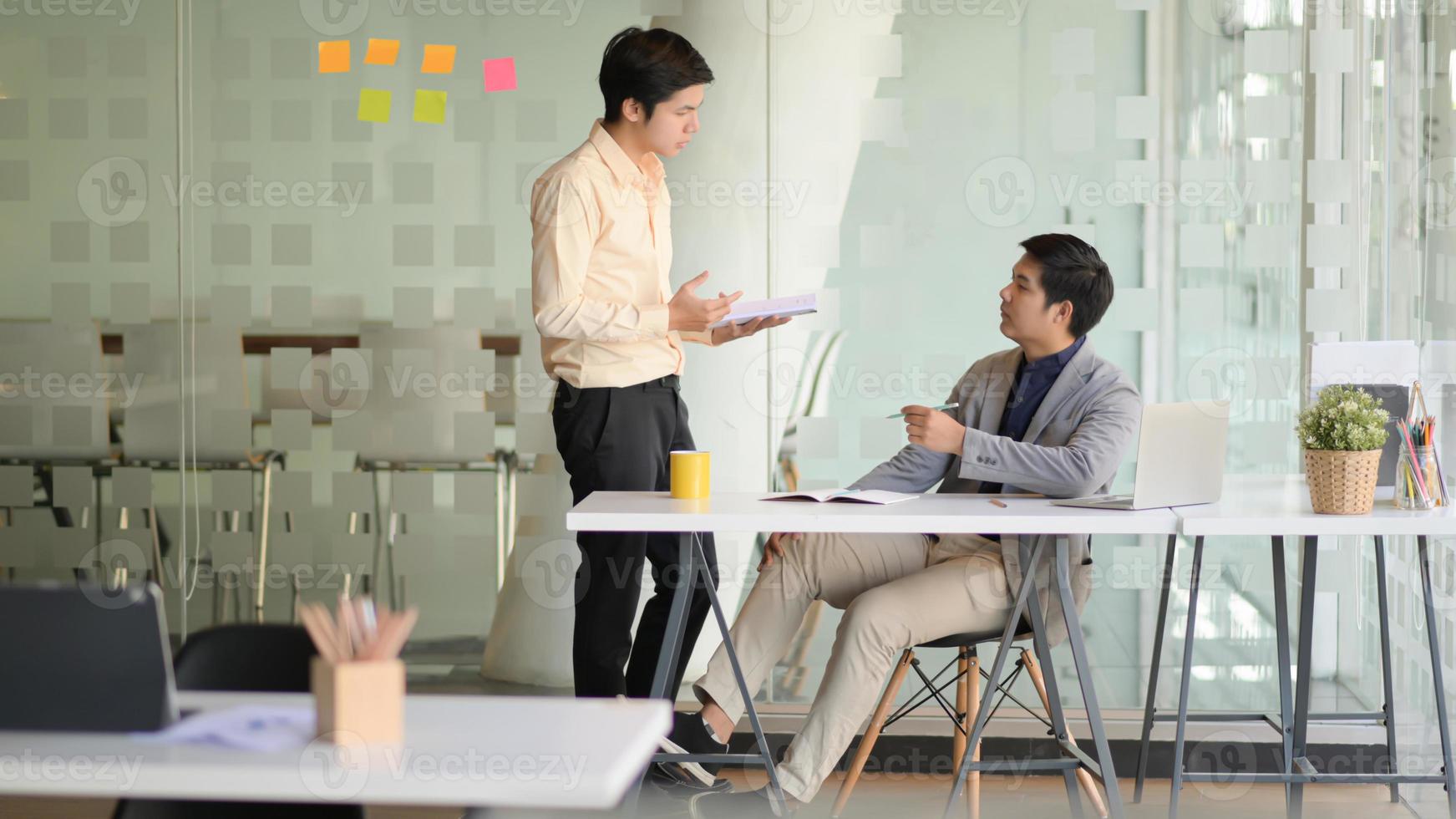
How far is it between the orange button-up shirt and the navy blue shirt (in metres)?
0.76

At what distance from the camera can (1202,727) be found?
3398mm

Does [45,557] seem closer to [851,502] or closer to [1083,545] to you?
[851,502]

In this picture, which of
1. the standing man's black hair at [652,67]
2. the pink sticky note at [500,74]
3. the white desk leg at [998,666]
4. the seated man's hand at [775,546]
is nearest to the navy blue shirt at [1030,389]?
the white desk leg at [998,666]

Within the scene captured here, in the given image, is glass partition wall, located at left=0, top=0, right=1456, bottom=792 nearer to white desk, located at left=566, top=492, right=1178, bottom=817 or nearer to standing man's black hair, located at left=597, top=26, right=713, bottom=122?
A: standing man's black hair, located at left=597, top=26, right=713, bottom=122

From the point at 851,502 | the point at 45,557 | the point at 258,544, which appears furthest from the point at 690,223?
the point at 45,557

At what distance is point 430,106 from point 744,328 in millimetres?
1212

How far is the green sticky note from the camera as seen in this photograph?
140 inches

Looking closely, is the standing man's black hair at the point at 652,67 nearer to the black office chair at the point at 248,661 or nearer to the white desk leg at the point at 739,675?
the white desk leg at the point at 739,675

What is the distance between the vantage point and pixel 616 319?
2785 millimetres

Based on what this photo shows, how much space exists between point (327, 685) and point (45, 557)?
301 centimetres

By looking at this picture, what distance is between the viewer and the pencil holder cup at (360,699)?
1173mm

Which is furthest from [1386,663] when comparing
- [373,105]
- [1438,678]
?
[373,105]

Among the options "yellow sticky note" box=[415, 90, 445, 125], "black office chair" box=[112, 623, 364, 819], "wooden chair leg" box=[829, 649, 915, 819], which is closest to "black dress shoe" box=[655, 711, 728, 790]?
"wooden chair leg" box=[829, 649, 915, 819]

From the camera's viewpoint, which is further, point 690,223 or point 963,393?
point 690,223
